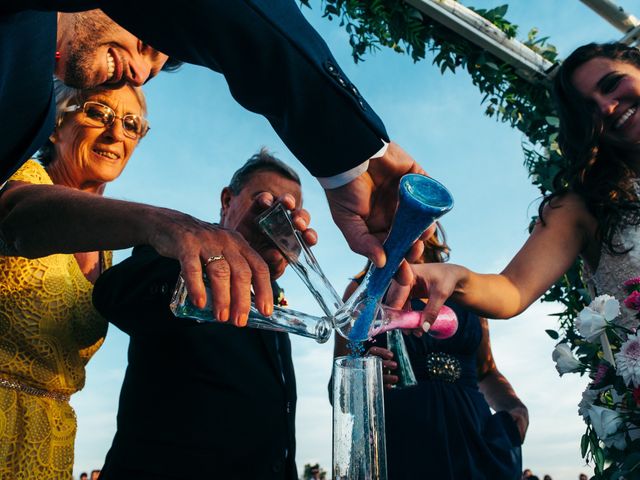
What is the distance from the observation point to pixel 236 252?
1.08 m

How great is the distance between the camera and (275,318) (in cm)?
108

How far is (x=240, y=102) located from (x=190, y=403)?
38.6 inches

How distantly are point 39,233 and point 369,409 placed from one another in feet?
2.95

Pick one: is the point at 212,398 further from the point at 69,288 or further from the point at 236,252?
the point at 236,252

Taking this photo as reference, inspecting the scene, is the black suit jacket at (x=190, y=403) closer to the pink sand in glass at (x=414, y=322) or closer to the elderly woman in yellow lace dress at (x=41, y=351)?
the elderly woman in yellow lace dress at (x=41, y=351)

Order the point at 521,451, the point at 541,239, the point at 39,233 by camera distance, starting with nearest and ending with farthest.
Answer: the point at 39,233 → the point at 541,239 → the point at 521,451

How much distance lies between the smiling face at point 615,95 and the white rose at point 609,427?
4.24 ft

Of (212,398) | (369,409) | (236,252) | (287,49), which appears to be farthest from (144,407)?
(287,49)

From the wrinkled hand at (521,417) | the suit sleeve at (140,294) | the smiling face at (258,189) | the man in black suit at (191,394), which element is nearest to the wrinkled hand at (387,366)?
the man in black suit at (191,394)

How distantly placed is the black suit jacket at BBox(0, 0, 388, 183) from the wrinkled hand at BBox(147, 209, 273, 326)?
230mm

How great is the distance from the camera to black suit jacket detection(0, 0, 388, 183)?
3.10ft

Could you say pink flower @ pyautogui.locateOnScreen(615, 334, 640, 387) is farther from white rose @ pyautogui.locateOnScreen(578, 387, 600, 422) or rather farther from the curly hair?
the curly hair

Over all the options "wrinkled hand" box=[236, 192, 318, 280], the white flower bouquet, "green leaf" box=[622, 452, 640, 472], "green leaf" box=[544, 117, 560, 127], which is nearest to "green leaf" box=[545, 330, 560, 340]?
the white flower bouquet

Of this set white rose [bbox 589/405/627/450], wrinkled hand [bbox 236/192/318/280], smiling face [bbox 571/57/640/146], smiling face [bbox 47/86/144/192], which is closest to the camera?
white rose [bbox 589/405/627/450]
